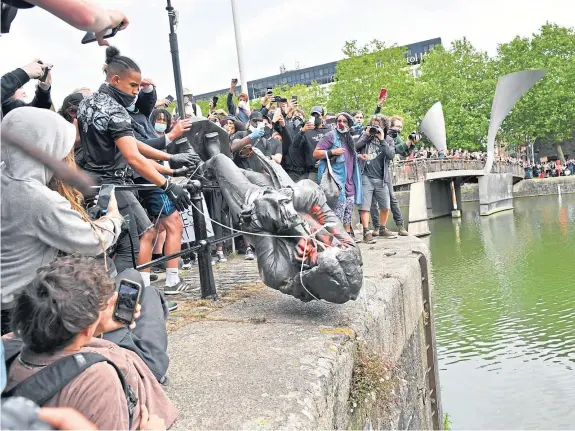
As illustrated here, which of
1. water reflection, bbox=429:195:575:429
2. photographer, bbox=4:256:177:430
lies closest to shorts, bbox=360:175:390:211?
water reflection, bbox=429:195:575:429

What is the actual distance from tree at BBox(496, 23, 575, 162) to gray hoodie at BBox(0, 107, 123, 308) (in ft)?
137

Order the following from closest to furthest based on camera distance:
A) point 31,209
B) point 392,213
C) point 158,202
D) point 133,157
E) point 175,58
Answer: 1. point 31,209
2. point 133,157
3. point 158,202
4. point 175,58
5. point 392,213

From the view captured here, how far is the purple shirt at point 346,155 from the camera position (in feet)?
23.7

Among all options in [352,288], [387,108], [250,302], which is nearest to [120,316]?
[352,288]

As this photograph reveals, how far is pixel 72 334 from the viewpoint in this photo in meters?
1.74

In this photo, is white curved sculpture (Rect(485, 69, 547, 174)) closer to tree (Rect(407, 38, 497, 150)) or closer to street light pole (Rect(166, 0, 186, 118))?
tree (Rect(407, 38, 497, 150))

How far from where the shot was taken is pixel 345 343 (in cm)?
303

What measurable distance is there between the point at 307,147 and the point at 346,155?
676 millimetres

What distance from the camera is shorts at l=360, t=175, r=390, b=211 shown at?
8.52 meters

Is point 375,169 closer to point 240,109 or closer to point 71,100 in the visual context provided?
point 240,109

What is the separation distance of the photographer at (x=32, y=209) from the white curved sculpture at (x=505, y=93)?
29069 mm

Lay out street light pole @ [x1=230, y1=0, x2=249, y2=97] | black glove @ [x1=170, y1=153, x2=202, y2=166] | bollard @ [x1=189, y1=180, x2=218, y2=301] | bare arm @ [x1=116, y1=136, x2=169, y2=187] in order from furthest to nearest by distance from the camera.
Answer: street light pole @ [x1=230, y1=0, x2=249, y2=97] → bollard @ [x1=189, y1=180, x2=218, y2=301] → black glove @ [x1=170, y1=153, x2=202, y2=166] → bare arm @ [x1=116, y1=136, x2=169, y2=187]

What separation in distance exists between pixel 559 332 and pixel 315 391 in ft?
21.3

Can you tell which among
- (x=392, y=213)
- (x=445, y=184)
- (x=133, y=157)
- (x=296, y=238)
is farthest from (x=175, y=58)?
Answer: (x=445, y=184)
